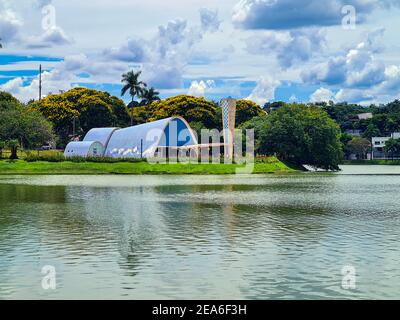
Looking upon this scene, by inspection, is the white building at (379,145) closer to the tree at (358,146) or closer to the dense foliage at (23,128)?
the tree at (358,146)

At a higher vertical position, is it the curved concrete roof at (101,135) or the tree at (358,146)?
the curved concrete roof at (101,135)

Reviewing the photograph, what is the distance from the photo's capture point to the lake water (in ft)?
55.8

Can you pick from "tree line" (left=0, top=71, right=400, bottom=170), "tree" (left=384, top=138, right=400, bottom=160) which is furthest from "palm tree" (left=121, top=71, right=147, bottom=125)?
"tree" (left=384, top=138, right=400, bottom=160)

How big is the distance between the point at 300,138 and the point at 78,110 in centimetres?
5554

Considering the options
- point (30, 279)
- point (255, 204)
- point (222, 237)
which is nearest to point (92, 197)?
point (255, 204)

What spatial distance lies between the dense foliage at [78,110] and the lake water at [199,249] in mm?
100073

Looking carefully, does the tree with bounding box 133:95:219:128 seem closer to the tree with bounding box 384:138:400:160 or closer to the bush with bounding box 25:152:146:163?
the bush with bounding box 25:152:146:163

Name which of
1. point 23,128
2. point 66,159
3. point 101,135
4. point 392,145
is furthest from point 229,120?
point 392,145

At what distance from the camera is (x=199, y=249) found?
22750 mm

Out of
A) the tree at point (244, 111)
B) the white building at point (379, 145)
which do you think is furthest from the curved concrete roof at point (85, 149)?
the white building at point (379, 145)

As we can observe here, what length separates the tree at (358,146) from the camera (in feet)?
617

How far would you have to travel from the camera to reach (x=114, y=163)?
3720 inches

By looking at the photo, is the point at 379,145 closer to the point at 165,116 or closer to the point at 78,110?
the point at 165,116

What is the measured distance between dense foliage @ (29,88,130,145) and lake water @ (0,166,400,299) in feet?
328
